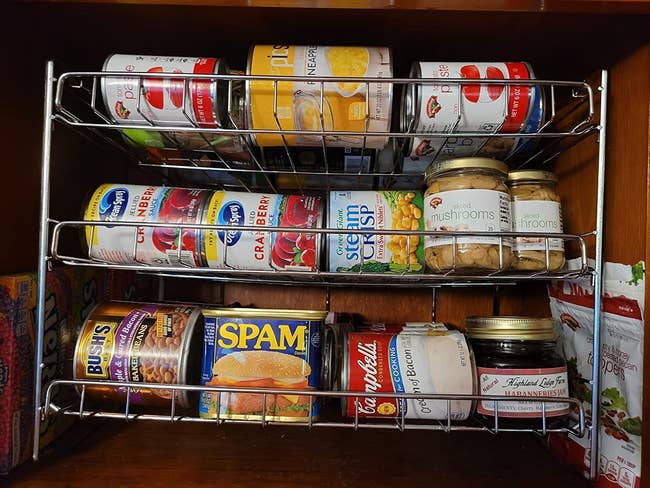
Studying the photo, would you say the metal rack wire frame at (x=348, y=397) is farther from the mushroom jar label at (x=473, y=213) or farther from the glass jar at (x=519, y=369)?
the mushroom jar label at (x=473, y=213)

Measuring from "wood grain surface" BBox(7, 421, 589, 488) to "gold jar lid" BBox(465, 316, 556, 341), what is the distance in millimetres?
216

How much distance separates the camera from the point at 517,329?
0.64 metres

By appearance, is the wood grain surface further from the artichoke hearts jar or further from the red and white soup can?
the red and white soup can

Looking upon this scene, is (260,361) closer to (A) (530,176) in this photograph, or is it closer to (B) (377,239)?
(B) (377,239)

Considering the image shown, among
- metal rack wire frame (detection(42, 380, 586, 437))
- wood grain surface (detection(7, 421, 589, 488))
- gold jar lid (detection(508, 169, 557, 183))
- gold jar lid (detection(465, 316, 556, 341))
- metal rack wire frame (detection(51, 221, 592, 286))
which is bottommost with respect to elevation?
wood grain surface (detection(7, 421, 589, 488))

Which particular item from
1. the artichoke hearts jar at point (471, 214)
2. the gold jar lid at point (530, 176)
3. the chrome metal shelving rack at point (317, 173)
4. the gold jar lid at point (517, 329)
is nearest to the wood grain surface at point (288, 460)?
the chrome metal shelving rack at point (317, 173)

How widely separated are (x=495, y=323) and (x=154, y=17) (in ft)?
2.14

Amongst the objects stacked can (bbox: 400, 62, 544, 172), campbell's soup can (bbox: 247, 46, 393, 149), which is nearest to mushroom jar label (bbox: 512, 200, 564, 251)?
stacked can (bbox: 400, 62, 544, 172)

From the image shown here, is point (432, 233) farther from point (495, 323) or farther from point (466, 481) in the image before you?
point (466, 481)

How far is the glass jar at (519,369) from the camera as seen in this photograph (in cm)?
61

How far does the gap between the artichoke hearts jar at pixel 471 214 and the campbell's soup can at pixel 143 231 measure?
349 millimetres

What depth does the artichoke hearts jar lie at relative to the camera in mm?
582

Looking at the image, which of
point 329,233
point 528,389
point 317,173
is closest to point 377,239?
point 329,233

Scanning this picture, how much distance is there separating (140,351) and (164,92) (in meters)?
0.37
